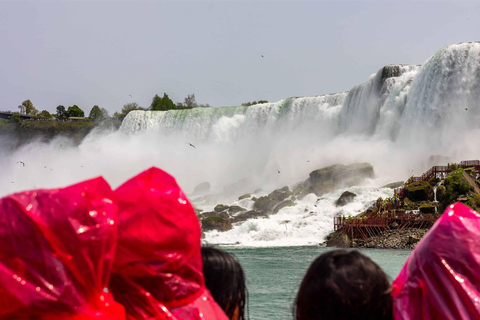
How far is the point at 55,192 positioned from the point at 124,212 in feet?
0.91

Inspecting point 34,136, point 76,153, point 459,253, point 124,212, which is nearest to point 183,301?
point 124,212

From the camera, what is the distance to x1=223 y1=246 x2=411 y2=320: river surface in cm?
1025

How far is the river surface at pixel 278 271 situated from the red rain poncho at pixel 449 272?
4.15 metres

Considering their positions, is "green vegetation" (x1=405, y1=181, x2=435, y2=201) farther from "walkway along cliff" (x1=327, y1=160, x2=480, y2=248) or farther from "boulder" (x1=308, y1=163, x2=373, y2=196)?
"boulder" (x1=308, y1=163, x2=373, y2=196)

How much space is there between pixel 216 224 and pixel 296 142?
18155 mm

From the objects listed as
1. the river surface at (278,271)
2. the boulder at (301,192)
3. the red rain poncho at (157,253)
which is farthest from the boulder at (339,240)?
the red rain poncho at (157,253)

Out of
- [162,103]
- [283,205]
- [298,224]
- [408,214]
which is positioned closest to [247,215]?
[283,205]

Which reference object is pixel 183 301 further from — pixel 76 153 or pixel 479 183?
pixel 76 153

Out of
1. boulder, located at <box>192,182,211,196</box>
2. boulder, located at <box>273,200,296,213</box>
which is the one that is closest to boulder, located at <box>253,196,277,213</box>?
boulder, located at <box>273,200,296,213</box>

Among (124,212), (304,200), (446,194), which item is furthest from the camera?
(304,200)

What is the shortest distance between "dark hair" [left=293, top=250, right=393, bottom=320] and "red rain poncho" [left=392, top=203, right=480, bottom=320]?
120 mm

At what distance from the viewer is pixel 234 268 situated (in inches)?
88.4

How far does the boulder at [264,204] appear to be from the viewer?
3300cm

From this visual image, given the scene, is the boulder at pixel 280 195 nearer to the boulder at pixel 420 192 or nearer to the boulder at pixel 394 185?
the boulder at pixel 394 185
